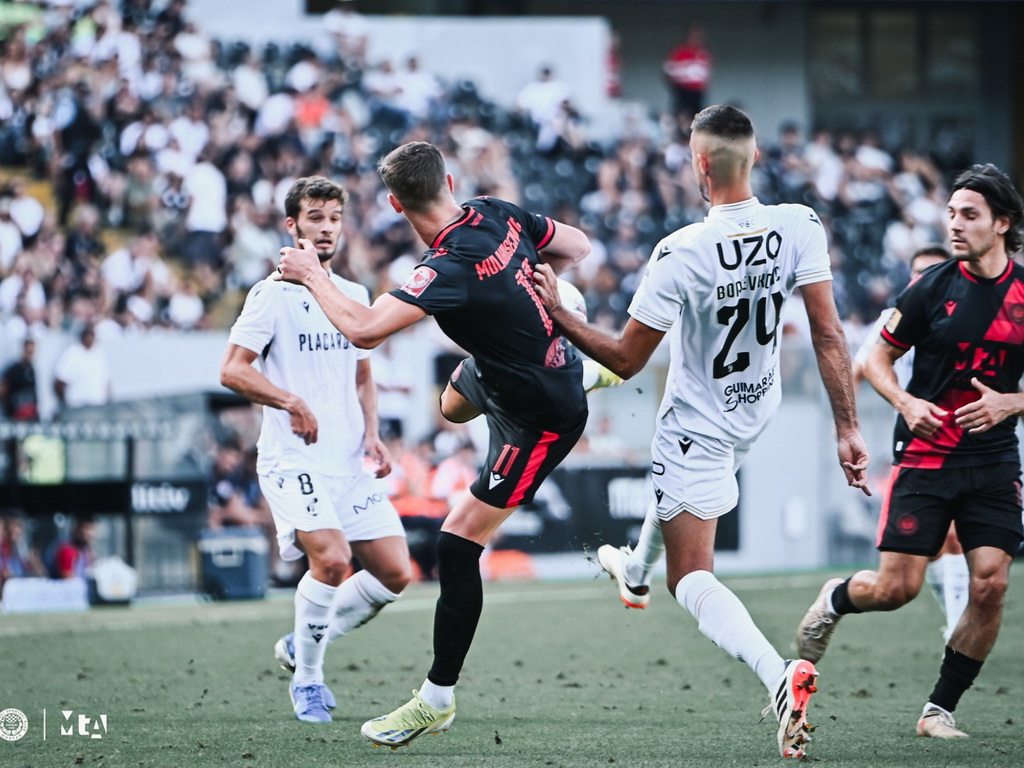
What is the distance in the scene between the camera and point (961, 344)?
5.74 metres

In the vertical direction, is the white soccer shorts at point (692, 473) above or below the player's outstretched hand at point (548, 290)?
below

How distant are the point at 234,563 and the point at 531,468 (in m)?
8.25

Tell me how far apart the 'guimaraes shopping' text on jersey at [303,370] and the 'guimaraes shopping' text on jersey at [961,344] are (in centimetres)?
272

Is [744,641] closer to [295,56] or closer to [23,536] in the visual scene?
[23,536]

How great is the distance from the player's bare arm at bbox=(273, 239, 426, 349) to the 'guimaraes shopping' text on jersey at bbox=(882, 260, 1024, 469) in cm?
230

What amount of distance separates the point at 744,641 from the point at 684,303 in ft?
4.30

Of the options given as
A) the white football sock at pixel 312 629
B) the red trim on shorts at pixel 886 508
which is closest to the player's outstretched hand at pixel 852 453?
the red trim on shorts at pixel 886 508

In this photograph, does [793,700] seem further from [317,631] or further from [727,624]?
[317,631]

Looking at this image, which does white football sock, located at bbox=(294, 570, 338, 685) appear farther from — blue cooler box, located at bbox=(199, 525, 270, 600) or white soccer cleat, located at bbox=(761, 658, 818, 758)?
blue cooler box, located at bbox=(199, 525, 270, 600)

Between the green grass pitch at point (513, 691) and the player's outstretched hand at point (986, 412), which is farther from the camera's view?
the player's outstretched hand at point (986, 412)

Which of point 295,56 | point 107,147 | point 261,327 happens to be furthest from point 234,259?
point 261,327

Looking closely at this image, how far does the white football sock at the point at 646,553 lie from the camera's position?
5902 millimetres
